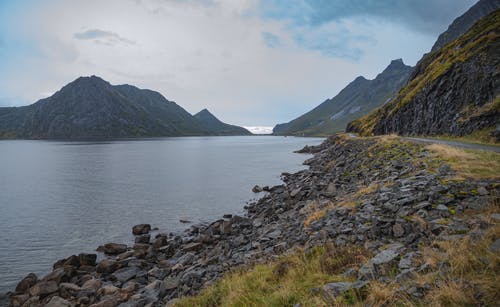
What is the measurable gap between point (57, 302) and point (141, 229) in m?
11.7

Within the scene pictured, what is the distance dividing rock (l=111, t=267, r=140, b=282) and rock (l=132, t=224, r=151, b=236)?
727cm

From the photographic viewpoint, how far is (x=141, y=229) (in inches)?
998

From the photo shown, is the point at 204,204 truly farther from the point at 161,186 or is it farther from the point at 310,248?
the point at 310,248

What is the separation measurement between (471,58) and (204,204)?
55145mm

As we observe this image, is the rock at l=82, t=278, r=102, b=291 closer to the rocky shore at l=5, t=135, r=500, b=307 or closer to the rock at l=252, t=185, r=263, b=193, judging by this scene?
the rocky shore at l=5, t=135, r=500, b=307

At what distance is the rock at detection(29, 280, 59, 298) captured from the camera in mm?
15031

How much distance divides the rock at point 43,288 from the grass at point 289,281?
1042 cm

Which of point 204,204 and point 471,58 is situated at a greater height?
point 471,58

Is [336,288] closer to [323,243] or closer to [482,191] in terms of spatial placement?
[323,243]

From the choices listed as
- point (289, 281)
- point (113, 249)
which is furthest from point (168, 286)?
point (113, 249)

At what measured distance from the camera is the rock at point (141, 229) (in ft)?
82.8

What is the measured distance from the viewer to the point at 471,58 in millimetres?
51812

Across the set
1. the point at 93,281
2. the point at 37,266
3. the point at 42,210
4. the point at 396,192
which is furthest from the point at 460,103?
the point at 42,210

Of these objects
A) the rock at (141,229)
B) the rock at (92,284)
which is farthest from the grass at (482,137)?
the rock at (92,284)
